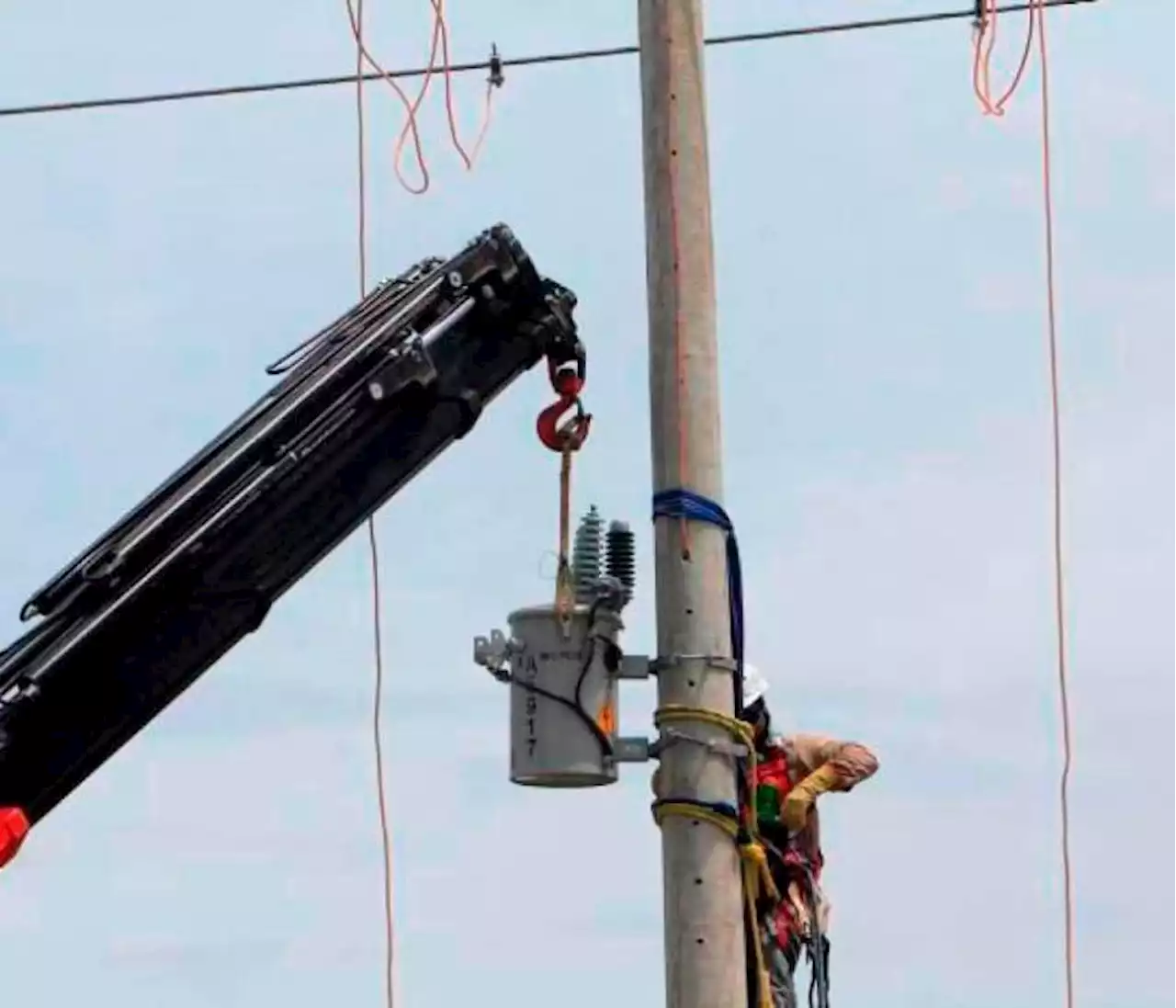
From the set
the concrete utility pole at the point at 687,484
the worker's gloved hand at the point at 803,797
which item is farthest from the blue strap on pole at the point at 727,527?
the worker's gloved hand at the point at 803,797

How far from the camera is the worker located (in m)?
7.80

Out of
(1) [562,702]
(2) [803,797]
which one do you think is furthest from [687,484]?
(2) [803,797]

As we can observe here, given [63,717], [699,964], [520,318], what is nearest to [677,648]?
[699,964]

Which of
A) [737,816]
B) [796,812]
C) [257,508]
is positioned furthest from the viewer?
[796,812]

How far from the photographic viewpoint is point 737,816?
6.39 metres

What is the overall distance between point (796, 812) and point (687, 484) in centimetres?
183

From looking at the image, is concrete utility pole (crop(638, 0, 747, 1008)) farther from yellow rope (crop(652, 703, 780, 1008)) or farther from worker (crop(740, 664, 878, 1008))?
worker (crop(740, 664, 878, 1008))

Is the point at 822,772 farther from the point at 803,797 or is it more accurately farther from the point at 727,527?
the point at 727,527

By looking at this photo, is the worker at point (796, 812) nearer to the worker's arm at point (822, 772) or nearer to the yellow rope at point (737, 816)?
the worker's arm at point (822, 772)

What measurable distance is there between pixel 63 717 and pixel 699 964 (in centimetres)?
190

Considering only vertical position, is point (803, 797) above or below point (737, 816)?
above

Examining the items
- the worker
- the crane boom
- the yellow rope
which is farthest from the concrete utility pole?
the worker

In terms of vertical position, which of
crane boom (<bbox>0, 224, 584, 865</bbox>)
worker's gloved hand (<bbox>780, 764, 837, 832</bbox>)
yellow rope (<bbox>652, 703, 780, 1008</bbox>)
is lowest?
yellow rope (<bbox>652, 703, 780, 1008</bbox>)

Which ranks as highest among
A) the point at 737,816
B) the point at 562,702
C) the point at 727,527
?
the point at 727,527
